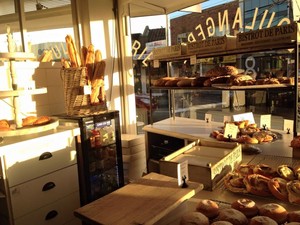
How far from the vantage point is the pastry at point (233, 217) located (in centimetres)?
86

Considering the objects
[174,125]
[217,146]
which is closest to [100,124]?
[174,125]

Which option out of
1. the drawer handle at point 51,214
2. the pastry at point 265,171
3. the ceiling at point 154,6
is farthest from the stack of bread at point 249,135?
the ceiling at point 154,6

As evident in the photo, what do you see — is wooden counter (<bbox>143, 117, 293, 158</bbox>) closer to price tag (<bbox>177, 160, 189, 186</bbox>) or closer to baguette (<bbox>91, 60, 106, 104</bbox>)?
baguette (<bbox>91, 60, 106, 104</bbox>)

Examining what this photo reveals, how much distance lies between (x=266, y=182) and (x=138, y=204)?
565mm

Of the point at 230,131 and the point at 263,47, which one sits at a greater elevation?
the point at 263,47

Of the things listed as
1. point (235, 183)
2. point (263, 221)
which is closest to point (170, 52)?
point (235, 183)

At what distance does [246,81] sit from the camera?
5.98 ft

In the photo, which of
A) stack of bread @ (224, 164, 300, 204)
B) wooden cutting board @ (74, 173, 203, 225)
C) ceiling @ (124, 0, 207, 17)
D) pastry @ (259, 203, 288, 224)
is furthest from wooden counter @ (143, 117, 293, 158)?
ceiling @ (124, 0, 207, 17)

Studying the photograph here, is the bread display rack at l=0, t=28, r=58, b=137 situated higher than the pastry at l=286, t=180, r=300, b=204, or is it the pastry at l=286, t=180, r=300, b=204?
the bread display rack at l=0, t=28, r=58, b=137

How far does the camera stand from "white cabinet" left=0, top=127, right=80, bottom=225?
1.59 metres

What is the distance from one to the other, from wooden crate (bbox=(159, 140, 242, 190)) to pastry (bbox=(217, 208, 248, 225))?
0.31 m

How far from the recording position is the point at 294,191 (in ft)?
3.40

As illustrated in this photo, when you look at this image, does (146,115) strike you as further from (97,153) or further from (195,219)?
(195,219)

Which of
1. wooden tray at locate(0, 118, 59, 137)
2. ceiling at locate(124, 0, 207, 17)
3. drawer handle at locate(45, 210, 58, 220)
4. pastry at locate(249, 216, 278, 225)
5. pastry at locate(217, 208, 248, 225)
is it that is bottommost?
drawer handle at locate(45, 210, 58, 220)
